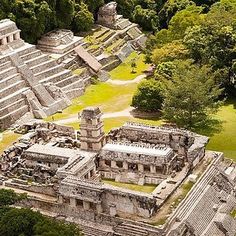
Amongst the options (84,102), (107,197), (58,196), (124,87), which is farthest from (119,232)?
(124,87)

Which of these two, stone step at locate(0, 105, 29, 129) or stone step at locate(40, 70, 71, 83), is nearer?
stone step at locate(0, 105, 29, 129)

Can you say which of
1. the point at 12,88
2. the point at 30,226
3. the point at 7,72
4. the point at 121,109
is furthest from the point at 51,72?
Answer: the point at 30,226

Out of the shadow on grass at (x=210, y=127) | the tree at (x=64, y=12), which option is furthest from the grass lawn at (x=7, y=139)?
the tree at (x=64, y=12)

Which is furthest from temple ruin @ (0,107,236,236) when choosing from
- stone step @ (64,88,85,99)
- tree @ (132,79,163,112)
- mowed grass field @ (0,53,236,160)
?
stone step @ (64,88,85,99)

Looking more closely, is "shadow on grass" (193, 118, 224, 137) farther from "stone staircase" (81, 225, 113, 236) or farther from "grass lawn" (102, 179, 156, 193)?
"stone staircase" (81, 225, 113, 236)

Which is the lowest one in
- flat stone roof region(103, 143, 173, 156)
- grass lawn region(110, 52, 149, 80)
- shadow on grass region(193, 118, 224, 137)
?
grass lawn region(110, 52, 149, 80)

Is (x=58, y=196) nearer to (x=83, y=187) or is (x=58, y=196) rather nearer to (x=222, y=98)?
(x=83, y=187)

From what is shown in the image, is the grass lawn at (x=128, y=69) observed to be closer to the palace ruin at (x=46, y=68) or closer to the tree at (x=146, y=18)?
the palace ruin at (x=46, y=68)
